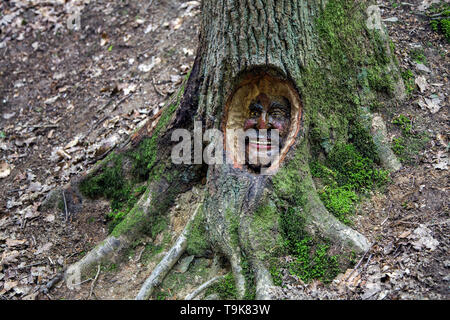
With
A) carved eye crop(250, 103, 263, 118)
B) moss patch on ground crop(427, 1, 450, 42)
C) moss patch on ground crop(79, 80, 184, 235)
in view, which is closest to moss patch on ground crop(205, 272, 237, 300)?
moss patch on ground crop(79, 80, 184, 235)

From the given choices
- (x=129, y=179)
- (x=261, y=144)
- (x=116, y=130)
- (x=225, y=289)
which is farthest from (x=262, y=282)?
(x=116, y=130)

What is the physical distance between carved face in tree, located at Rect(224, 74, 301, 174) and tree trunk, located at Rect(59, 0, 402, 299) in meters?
0.02

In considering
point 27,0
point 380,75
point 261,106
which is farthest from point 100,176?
point 27,0

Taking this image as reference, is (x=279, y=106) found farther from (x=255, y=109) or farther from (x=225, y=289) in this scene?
(x=225, y=289)

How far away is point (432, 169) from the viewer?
4.08m

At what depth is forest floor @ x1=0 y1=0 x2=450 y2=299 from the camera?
137 inches

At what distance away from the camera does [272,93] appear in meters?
4.05

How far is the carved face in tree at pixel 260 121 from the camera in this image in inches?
156

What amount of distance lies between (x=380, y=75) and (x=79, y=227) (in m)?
4.17

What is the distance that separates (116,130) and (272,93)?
9.32 feet

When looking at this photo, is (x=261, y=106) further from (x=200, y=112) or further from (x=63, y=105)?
(x=63, y=105)

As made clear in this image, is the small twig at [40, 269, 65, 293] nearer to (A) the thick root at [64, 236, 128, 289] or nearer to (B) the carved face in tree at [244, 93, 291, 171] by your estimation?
(A) the thick root at [64, 236, 128, 289]
